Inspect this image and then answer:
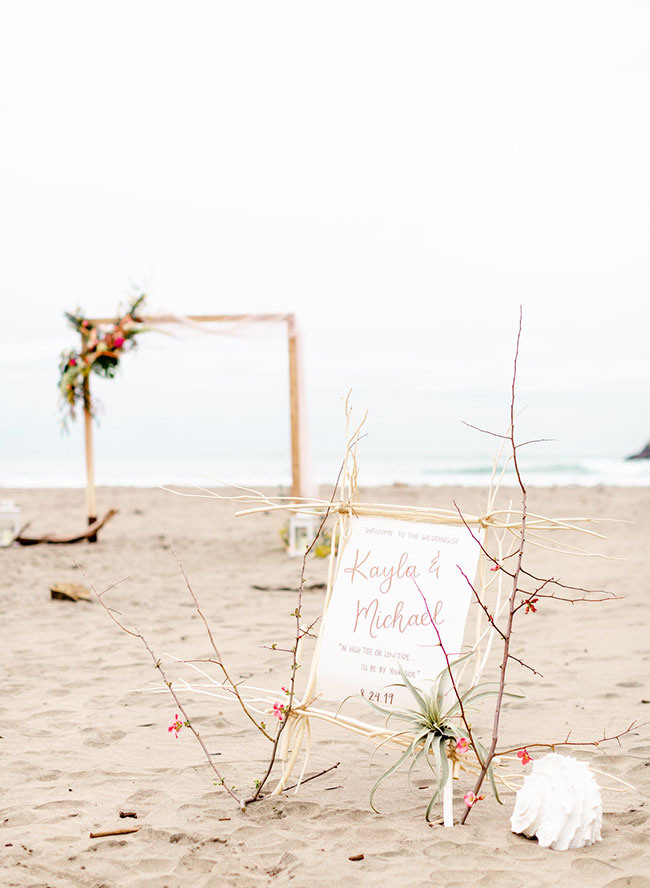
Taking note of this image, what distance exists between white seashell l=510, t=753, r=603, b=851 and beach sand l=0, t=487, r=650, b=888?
41 mm

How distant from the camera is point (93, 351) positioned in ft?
32.8

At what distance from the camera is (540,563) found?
8.24 m

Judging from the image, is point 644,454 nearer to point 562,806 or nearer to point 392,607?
point 392,607

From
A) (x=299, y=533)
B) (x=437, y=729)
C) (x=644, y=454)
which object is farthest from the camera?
(x=644, y=454)

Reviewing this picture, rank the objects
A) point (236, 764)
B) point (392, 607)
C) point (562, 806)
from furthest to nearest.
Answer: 1. point (236, 764)
2. point (392, 607)
3. point (562, 806)

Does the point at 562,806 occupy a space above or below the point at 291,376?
below

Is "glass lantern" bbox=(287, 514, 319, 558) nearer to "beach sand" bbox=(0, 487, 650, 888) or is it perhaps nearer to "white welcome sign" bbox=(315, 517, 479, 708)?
"beach sand" bbox=(0, 487, 650, 888)

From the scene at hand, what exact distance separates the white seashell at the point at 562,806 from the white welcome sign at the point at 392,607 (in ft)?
1.38

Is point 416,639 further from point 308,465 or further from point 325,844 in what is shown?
point 308,465

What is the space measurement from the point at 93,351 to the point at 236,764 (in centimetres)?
784

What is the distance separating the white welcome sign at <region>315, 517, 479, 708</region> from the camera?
2484 millimetres

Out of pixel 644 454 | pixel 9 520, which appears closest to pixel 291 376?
pixel 9 520

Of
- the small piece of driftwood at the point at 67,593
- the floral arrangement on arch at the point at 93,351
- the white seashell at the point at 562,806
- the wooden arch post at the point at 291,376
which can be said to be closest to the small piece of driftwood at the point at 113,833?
the white seashell at the point at 562,806

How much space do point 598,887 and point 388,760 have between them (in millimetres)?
1189
